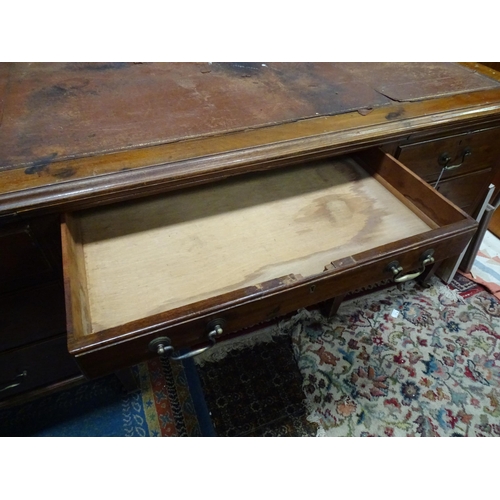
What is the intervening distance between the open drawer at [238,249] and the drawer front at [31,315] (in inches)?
6.7

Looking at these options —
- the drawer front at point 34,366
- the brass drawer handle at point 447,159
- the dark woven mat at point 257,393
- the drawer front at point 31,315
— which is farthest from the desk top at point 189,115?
the dark woven mat at point 257,393

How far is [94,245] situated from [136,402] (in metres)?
0.59

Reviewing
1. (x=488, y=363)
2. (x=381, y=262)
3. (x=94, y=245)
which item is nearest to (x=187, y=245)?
(x=94, y=245)

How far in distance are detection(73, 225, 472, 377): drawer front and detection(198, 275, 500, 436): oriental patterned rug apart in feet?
Result: 1.91

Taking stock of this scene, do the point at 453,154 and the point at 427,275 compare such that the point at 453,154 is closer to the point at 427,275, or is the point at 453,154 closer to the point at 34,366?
the point at 427,275

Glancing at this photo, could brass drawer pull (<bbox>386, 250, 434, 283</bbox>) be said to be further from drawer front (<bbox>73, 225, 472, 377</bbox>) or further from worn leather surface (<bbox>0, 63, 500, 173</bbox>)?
worn leather surface (<bbox>0, 63, 500, 173</bbox>)

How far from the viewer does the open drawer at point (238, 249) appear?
0.51 m

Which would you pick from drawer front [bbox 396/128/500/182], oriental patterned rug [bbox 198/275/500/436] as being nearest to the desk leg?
oriental patterned rug [bbox 198/275/500/436]

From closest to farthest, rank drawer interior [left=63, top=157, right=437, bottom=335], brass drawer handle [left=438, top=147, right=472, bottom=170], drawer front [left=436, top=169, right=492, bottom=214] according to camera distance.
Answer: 1. drawer interior [left=63, top=157, right=437, bottom=335]
2. brass drawer handle [left=438, top=147, right=472, bottom=170]
3. drawer front [left=436, top=169, right=492, bottom=214]

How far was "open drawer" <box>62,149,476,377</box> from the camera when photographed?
0.51 meters

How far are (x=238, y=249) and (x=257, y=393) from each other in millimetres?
577

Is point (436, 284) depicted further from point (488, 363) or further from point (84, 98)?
point (84, 98)

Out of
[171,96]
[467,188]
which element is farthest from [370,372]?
[171,96]

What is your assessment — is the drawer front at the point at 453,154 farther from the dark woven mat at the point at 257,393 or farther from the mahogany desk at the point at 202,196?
the dark woven mat at the point at 257,393
